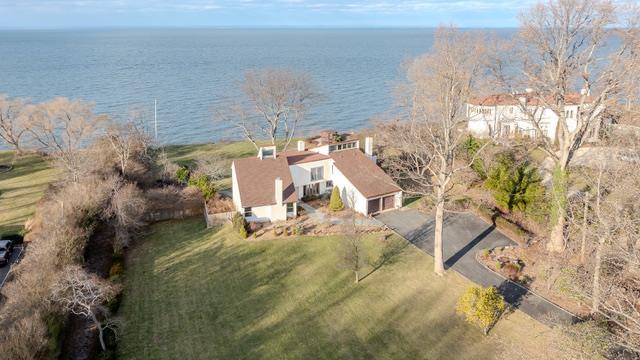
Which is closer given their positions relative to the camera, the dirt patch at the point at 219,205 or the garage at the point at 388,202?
the dirt patch at the point at 219,205

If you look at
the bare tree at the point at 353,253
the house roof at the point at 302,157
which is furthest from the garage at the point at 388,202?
the house roof at the point at 302,157

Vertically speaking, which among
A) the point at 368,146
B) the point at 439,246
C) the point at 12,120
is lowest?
the point at 439,246

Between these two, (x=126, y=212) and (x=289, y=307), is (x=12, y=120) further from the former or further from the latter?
(x=289, y=307)

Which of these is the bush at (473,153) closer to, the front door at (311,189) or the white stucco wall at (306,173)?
the white stucco wall at (306,173)

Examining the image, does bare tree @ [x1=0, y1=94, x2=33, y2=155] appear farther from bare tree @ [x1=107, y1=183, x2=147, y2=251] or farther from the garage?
the garage

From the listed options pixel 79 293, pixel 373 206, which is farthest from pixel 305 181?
pixel 79 293

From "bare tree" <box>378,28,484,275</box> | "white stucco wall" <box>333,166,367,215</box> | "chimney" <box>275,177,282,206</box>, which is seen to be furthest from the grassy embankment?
"bare tree" <box>378,28,484,275</box>
